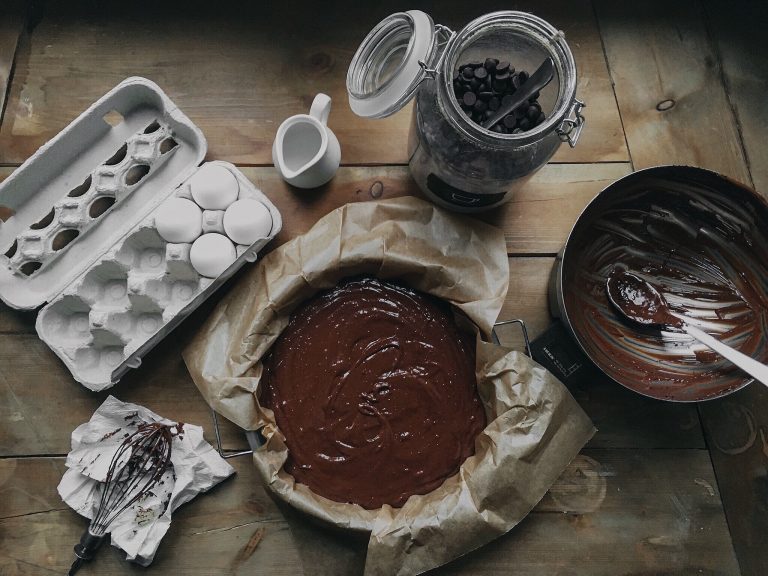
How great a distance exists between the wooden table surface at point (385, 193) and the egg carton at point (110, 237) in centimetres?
7

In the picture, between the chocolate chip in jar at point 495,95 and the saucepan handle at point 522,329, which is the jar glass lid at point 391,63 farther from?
the saucepan handle at point 522,329

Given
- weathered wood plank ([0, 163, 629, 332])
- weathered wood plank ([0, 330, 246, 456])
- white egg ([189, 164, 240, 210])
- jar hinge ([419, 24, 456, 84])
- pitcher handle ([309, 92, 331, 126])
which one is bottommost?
weathered wood plank ([0, 330, 246, 456])

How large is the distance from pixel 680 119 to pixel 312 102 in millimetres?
850

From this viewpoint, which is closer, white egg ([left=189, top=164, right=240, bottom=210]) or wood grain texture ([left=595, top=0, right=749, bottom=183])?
white egg ([left=189, top=164, right=240, bottom=210])

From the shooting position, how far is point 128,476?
48.5 inches

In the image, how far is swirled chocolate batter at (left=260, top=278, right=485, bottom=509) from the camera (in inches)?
48.4

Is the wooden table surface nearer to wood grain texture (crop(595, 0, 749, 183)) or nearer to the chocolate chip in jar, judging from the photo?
wood grain texture (crop(595, 0, 749, 183))

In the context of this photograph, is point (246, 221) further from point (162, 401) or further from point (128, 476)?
point (128, 476)

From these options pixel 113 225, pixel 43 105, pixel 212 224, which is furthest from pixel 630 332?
pixel 43 105

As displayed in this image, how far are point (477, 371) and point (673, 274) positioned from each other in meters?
0.48

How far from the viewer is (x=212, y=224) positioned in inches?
48.3

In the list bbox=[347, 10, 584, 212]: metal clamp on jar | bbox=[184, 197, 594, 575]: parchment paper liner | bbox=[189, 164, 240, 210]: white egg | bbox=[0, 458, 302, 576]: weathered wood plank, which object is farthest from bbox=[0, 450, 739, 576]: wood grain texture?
bbox=[347, 10, 584, 212]: metal clamp on jar

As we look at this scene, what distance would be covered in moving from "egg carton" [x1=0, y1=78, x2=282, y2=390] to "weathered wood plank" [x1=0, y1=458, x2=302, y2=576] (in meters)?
0.30

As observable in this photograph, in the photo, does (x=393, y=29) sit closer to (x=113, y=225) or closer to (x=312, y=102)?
(x=312, y=102)
